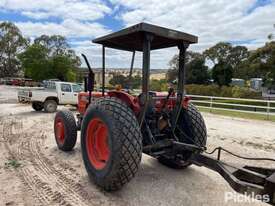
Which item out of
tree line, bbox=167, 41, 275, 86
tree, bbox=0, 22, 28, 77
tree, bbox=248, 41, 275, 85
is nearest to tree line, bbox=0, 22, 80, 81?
tree, bbox=0, 22, 28, 77

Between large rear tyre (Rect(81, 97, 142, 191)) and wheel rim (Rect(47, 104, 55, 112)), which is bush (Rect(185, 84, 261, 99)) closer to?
wheel rim (Rect(47, 104, 55, 112))

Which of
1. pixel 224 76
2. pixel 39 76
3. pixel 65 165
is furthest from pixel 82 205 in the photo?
pixel 39 76

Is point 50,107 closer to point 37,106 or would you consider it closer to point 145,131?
point 37,106

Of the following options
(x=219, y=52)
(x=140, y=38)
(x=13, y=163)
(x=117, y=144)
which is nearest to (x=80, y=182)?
(x=117, y=144)

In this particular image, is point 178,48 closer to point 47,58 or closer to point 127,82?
point 127,82

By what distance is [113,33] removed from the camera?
3617mm

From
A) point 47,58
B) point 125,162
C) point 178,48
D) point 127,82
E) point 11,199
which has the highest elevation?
point 47,58

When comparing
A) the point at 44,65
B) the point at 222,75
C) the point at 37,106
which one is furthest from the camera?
the point at 44,65

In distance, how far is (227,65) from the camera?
35000 mm

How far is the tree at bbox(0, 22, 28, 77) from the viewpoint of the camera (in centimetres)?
5384

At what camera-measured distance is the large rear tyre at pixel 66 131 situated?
5.02m

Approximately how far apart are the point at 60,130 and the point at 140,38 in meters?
2.68

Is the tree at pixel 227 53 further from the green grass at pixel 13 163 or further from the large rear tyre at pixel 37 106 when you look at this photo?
the green grass at pixel 13 163

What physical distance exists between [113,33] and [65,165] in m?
2.36
